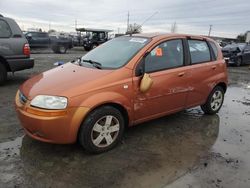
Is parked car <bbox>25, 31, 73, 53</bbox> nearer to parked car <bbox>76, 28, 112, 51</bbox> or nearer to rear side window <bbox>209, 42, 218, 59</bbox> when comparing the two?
parked car <bbox>76, 28, 112, 51</bbox>

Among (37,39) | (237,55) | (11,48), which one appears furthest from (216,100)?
(37,39)

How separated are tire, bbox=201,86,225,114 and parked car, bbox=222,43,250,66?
1181 cm

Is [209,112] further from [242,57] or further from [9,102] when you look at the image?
[242,57]

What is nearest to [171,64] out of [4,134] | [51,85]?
[51,85]

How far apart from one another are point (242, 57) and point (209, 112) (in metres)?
13.0

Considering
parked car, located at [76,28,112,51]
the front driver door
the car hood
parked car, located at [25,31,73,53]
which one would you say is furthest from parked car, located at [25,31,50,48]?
the front driver door

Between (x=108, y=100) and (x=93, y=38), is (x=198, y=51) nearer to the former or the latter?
(x=108, y=100)

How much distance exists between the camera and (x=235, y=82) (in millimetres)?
11039

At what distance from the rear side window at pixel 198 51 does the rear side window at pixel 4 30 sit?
15.9 ft

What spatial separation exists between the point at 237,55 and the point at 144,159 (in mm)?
15297

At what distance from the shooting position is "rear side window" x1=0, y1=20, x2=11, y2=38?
24.7 feet

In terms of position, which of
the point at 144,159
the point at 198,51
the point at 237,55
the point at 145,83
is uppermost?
the point at 198,51

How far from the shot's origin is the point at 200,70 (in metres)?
5.35

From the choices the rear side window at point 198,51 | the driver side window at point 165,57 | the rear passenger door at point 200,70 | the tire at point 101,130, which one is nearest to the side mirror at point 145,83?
the driver side window at point 165,57
